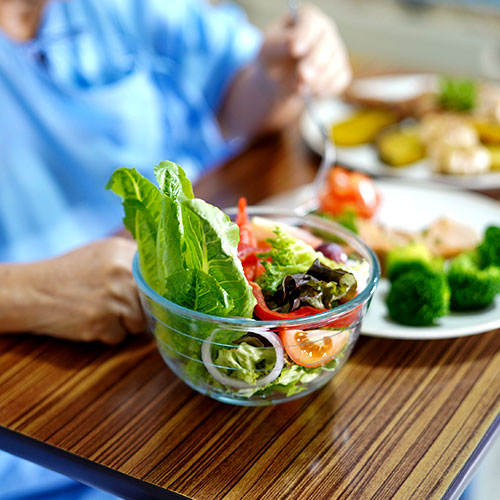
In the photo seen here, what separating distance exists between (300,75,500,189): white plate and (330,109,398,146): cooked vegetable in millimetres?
19

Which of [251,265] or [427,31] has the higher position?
[251,265]

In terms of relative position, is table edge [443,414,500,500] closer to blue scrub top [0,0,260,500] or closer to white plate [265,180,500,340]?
white plate [265,180,500,340]

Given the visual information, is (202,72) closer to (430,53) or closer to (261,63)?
(261,63)

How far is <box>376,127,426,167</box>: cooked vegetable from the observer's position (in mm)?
1457

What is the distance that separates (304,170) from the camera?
147 centimetres

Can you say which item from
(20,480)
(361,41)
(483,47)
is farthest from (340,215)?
(361,41)

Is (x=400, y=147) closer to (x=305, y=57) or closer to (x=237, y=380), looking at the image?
(x=305, y=57)

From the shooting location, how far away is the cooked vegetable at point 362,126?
1.57 meters

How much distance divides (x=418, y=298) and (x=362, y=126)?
78 centimetres

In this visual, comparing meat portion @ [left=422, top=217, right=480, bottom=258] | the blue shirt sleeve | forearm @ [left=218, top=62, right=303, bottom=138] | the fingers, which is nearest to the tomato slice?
meat portion @ [left=422, top=217, right=480, bottom=258]

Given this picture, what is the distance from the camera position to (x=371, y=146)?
1575 mm

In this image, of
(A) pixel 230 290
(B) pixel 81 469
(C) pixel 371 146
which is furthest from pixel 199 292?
(C) pixel 371 146

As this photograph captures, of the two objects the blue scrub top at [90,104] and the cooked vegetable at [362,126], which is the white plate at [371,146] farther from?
the blue scrub top at [90,104]

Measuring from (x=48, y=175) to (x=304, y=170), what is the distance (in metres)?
0.57
